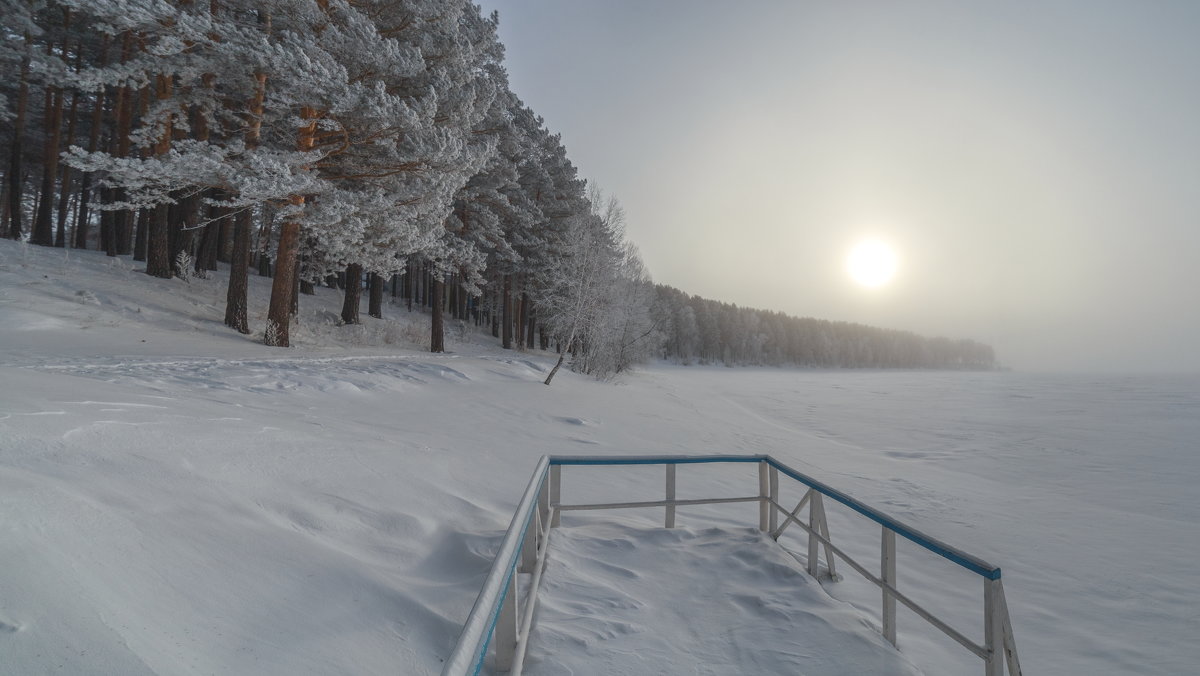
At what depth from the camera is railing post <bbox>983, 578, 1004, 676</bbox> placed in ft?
9.12

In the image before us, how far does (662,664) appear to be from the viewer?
3.18 m

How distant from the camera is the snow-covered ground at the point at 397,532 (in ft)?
7.27

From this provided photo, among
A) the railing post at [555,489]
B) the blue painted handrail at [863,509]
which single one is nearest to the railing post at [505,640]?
the blue painted handrail at [863,509]

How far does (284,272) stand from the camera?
12.6 metres

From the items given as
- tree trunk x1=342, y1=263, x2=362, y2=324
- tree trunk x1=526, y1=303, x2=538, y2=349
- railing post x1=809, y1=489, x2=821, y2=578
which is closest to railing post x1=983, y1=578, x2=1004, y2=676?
railing post x1=809, y1=489, x2=821, y2=578

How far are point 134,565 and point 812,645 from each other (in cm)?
397

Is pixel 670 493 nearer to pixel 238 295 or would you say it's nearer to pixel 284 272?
pixel 284 272

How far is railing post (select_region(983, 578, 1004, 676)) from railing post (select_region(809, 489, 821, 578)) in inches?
68.0

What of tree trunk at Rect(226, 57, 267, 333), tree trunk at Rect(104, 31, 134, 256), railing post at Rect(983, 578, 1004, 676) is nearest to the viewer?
railing post at Rect(983, 578, 1004, 676)

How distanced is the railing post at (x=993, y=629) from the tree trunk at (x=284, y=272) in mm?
14115

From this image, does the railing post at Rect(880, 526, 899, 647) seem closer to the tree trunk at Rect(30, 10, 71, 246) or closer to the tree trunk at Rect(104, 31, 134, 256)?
the tree trunk at Rect(104, 31, 134, 256)

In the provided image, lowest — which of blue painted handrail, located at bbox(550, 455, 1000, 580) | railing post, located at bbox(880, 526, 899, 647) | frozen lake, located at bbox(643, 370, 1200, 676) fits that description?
frozen lake, located at bbox(643, 370, 1200, 676)

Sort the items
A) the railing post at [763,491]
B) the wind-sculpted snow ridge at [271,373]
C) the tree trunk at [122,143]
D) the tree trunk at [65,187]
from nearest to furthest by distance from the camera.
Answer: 1. the railing post at [763,491]
2. the wind-sculpted snow ridge at [271,373]
3. the tree trunk at [122,143]
4. the tree trunk at [65,187]

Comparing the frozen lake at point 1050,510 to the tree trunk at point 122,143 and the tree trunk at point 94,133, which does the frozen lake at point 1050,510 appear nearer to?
the tree trunk at point 122,143
